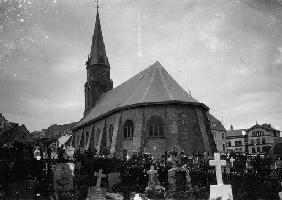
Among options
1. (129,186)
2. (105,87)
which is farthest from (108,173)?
(105,87)

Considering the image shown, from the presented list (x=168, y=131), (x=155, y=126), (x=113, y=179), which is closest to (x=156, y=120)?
(x=155, y=126)

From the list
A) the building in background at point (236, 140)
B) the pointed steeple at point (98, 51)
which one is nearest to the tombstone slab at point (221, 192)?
the pointed steeple at point (98, 51)

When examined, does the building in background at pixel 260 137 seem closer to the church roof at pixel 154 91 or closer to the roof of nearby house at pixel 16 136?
the church roof at pixel 154 91

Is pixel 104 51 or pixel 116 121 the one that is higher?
pixel 104 51

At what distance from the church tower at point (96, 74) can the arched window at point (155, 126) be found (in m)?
17.8

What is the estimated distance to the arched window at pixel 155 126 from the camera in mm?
28155

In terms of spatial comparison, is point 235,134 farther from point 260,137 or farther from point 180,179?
point 180,179

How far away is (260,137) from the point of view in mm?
83438

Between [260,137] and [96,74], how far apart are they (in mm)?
53922

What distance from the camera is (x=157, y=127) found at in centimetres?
2827

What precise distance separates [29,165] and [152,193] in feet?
15.2

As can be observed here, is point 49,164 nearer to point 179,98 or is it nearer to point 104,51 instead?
point 179,98

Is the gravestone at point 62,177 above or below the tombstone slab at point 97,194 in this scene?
above

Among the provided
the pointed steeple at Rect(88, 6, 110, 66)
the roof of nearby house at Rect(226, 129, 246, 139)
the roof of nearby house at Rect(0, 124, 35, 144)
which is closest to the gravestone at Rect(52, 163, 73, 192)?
the roof of nearby house at Rect(0, 124, 35, 144)
